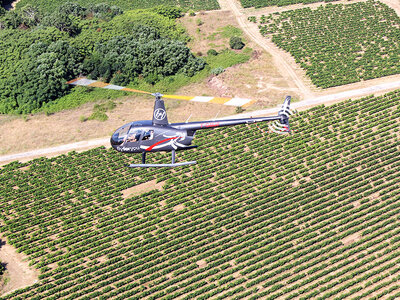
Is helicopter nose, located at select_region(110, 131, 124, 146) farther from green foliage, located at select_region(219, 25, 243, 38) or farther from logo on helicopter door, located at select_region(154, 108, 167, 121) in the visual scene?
green foliage, located at select_region(219, 25, 243, 38)

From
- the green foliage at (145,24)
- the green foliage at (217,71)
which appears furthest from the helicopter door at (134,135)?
the green foliage at (145,24)

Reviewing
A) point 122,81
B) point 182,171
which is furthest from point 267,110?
point 122,81

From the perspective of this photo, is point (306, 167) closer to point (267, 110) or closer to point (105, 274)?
point (267, 110)

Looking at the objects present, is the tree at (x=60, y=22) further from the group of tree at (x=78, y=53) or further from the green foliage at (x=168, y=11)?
the green foliage at (x=168, y=11)

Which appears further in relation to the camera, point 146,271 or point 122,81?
point 122,81

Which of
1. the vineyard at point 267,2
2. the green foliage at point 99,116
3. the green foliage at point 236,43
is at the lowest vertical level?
the green foliage at point 99,116

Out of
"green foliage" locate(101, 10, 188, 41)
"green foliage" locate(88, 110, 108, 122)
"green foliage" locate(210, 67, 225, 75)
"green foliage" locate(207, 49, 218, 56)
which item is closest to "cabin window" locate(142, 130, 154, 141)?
"green foliage" locate(88, 110, 108, 122)
